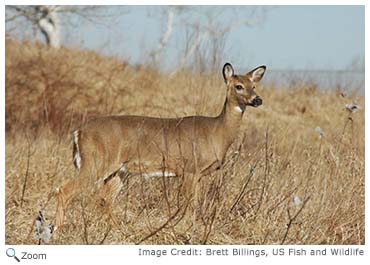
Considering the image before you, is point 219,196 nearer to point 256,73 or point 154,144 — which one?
point 154,144

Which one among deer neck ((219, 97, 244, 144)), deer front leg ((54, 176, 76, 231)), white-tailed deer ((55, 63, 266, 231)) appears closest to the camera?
→ deer front leg ((54, 176, 76, 231))

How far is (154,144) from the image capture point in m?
5.83

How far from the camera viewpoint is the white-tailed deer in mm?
5566

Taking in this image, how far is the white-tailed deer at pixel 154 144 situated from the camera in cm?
557

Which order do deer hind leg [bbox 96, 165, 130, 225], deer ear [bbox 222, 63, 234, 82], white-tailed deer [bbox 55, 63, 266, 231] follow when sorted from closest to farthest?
1. deer hind leg [bbox 96, 165, 130, 225]
2. white-tailed deer [bbox 55, 63, 266, 231]
3. deer ear [bbox 222, 63, 234, 82]

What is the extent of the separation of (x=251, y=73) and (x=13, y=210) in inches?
72.1
